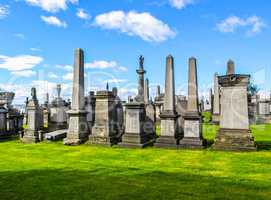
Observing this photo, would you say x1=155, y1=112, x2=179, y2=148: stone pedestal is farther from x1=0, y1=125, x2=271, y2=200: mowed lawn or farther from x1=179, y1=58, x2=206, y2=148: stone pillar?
x1=0, y1=125, x2=271, y2=200: mowed lawn

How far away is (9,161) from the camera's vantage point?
8852 millimetres

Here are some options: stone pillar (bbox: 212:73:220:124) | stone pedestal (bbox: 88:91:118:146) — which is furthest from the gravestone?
stone pillar (bbox: 212:73:220:124)

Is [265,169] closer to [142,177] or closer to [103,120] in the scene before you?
[142,177]

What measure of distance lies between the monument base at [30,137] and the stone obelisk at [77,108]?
2369mm

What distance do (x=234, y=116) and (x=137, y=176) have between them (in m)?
5.76

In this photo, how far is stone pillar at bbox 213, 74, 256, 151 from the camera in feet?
33.4

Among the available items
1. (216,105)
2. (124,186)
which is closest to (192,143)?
(124,186)

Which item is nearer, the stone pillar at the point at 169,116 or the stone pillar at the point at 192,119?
the stone pillar at the point at 192,119

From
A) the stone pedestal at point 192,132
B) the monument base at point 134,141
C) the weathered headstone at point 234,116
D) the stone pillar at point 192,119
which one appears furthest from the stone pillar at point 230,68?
the monument base at point 134,141

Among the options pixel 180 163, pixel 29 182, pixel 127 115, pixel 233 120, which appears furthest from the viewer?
pixel 127 115

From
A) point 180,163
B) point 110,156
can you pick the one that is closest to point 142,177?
point 180,163

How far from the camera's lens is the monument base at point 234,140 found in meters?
10.0

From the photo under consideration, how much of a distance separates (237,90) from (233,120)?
4.13 ft

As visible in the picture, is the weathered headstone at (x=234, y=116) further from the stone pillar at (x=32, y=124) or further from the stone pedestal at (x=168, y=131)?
the stone pillar at (x=32, y=124)
